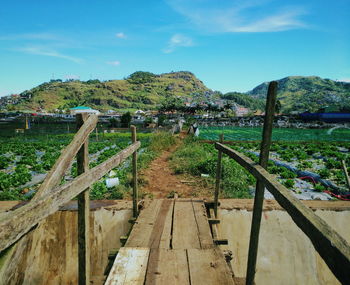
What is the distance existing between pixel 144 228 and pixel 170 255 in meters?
0.82

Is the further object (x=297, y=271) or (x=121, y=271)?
(x=297, y=271)

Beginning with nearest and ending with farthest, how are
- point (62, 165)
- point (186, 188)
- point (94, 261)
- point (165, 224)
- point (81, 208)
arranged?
point (62, 165) → point (81, 208) → point (165, 224) → point (94, 261) → point (186, 188)

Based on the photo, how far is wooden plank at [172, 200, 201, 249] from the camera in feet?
10.0

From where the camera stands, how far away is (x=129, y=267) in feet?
8.31

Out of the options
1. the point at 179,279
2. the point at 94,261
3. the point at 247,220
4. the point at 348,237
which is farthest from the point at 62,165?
the point at 348,237

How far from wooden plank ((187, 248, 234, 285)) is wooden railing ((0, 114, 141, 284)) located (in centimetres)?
116

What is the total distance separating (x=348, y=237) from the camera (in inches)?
187

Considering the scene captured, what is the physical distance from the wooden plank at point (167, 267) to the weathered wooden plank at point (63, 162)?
1483 mm

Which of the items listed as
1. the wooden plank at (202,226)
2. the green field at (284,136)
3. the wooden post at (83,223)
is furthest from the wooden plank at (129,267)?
the green field at (284,136)

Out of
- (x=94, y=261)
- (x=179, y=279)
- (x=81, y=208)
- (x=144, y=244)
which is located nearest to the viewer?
(x=81, y=208)

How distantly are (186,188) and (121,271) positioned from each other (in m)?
5.23

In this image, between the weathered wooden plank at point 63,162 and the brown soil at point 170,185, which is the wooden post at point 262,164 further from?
the brown soil at point 170,185

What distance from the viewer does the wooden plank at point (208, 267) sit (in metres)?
2.34

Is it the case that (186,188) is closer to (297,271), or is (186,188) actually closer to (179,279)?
(297,271)
